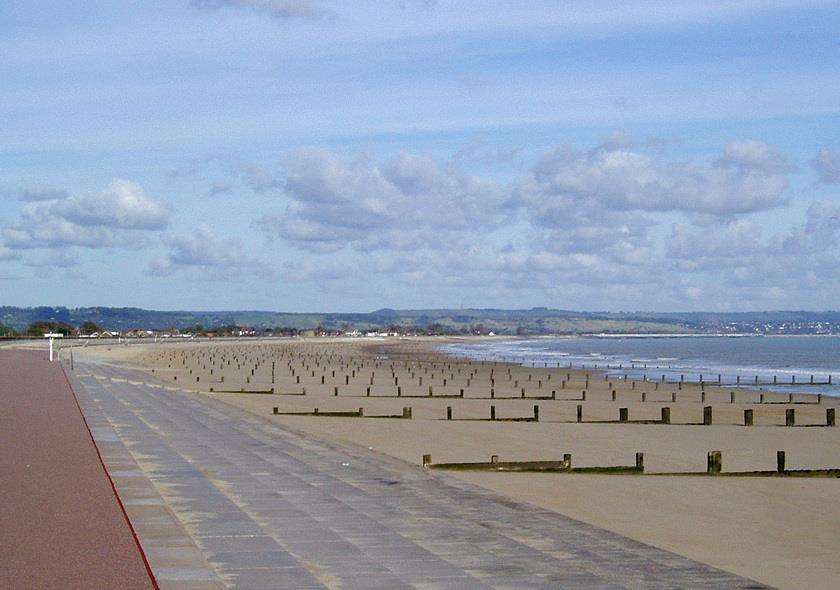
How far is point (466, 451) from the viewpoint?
2200cm

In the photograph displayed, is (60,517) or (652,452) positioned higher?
(60,517)

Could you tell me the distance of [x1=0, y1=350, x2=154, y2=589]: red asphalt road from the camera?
8.34m

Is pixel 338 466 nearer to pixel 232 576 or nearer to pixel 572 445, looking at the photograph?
pixel 232 576

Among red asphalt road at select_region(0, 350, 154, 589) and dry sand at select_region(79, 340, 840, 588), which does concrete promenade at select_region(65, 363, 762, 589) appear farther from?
dry sand at select_region(79, 340, 840, 588)

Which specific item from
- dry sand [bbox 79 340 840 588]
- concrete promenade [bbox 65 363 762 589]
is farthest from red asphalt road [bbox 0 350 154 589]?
dry sand [bbox 79 340 840 588]

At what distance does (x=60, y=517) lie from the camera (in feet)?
35.4

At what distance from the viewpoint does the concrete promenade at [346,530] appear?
8.58 m

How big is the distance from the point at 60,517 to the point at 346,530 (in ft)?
9.43

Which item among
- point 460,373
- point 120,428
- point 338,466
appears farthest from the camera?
point 460,373

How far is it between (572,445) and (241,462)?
10592 millimetres

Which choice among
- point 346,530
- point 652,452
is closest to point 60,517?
point 346,530

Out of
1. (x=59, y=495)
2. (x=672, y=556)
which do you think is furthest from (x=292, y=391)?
(x=672, y=556)

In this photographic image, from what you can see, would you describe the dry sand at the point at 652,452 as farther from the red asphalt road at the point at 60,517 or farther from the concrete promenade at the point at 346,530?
the red asphalt road at the point at 60,517

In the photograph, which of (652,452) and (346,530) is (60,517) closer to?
(346,530)
